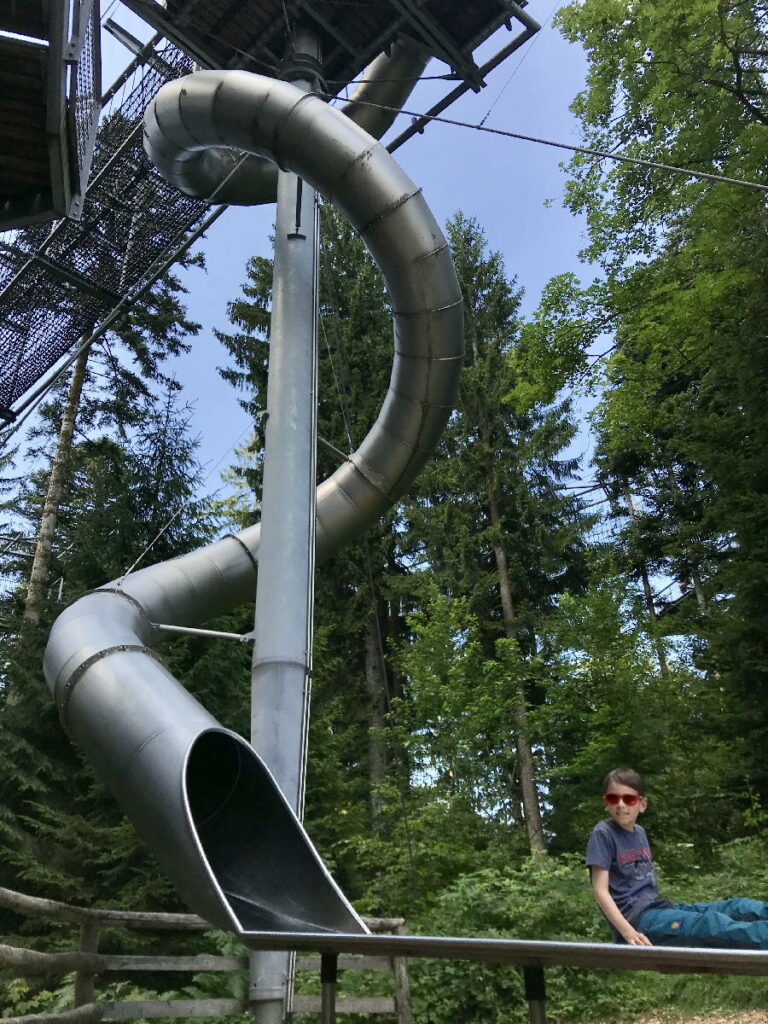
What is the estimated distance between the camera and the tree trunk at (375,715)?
1490 centimetres

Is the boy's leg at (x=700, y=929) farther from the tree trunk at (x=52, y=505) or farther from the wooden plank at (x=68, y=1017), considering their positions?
the tree trunk at (x=52, y=505)

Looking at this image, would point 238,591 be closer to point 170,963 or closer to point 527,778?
point 170,963

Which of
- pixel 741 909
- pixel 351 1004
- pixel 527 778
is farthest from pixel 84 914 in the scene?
pixel 527 778

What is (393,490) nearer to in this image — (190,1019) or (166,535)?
(190,1019)

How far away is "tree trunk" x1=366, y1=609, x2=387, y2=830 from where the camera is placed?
1490cm

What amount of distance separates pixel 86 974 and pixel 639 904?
3.58m

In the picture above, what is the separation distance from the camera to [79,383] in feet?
52.9

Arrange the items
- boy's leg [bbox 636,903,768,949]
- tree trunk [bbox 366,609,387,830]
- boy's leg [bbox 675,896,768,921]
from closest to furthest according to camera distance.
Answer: boy's leg [bbox 636,903,768,949]
boy's leg [bbox 675,896,768,921]
tree trunk [bbox 366,609,387,830]

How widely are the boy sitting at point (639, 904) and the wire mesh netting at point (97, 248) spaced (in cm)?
982

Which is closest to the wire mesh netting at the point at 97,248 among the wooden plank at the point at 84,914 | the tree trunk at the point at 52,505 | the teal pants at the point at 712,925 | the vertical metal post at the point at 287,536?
the tree trunk at the point at 52,505

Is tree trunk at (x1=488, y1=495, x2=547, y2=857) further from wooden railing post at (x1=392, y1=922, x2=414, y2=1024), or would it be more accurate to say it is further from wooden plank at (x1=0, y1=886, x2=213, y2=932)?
wooden plank at (x1=0, y1=886, x2=213, y2=932)

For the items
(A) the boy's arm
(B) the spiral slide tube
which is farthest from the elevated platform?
(A) the boy's arm

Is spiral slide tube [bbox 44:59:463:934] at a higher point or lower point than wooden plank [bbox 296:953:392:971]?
higher

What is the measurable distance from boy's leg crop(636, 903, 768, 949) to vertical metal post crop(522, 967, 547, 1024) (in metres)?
0.57
